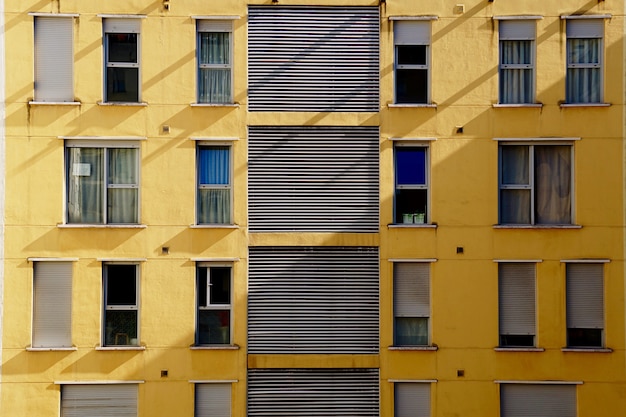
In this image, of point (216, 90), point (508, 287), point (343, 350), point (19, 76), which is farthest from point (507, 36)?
point (19, 76)

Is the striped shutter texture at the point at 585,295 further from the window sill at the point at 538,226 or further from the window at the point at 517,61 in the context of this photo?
the window at the point at 517,61

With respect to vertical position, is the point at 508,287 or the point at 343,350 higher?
the point at 508,287

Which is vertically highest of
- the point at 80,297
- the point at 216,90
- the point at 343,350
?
the point at 216,90

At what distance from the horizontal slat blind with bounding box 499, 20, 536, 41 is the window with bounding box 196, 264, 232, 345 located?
9172 mm

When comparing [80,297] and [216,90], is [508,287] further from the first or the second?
[80,297]

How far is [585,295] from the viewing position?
18281 millimetres

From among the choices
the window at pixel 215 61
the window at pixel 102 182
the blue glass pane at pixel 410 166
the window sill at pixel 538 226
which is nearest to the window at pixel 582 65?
the window sill at pixel 538 226

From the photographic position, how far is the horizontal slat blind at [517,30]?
18.6 meters

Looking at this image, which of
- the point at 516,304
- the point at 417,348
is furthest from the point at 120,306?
the point at 516,304

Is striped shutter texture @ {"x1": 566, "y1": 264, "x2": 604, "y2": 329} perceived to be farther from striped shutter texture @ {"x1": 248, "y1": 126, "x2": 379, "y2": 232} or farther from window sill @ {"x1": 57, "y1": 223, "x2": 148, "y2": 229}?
window sill @ {"x1": 57, "y1": 223, "x2": 148, "y2": 229}

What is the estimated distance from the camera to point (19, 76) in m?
18.2

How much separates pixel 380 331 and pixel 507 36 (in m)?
8.12

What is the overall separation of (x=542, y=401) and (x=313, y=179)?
7.88 metres

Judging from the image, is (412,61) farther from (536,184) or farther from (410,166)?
(536,184)
